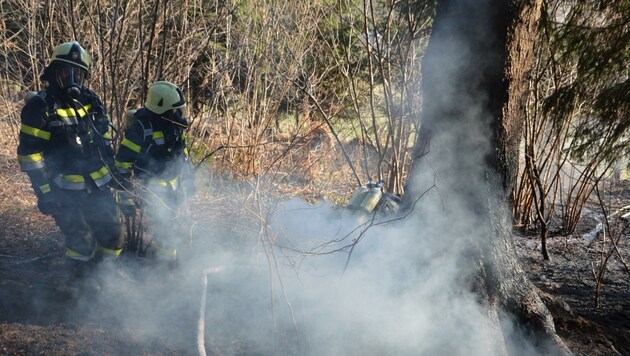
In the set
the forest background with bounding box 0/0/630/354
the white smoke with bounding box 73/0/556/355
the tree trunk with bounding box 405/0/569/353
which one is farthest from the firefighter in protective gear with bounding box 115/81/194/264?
the tree trunk with bounding box 405/0/569/353

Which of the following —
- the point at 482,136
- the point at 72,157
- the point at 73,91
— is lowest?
the point at 72,157

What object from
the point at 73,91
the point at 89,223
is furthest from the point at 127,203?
the point at 73,91

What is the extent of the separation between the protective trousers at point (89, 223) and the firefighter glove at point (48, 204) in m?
0.07

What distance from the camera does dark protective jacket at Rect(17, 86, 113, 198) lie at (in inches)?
148

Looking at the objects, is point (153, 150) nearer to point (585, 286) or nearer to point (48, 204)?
point (48, 204)

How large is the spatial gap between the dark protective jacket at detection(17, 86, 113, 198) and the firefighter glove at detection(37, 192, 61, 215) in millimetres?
41

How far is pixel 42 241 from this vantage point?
495 cm

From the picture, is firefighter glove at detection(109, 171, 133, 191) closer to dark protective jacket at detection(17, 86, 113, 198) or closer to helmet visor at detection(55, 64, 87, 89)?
dark protective jacket at detection(17, 86, 113, 198)

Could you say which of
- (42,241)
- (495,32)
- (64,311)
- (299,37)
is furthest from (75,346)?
(299,37)

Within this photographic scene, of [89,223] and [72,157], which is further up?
[72,157]

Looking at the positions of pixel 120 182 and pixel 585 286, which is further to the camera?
pixel 585 286

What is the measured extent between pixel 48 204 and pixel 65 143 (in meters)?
0.51

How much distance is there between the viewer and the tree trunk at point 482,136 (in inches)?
139

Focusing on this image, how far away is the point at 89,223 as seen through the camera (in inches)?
168
